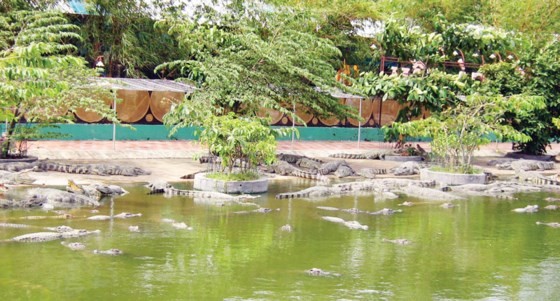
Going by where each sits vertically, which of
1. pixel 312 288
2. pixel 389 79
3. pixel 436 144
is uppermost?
pixel 389 79

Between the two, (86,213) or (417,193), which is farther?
(417,193)

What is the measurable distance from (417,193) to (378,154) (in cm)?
678

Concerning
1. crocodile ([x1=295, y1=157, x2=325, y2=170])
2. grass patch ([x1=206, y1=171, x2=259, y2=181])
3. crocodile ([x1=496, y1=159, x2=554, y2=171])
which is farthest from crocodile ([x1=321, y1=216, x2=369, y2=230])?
crocodile ([x1=496, y1=159, x2=554, y2=171])

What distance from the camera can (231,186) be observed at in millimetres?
16406

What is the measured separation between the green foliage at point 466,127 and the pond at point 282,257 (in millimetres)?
4228

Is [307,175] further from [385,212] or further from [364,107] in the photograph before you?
[364,107]

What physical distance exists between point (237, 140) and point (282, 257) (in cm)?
544

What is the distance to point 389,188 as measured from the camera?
1786 centimetres

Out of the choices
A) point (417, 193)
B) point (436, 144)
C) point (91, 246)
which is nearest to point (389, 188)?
point (417, 193)

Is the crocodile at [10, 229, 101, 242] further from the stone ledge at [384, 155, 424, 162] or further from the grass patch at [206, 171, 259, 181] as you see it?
the stone ledge at [384, 155, 424, 162]

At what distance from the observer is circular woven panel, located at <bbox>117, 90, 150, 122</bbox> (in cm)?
2638

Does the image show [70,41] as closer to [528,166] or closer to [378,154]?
[378,154]

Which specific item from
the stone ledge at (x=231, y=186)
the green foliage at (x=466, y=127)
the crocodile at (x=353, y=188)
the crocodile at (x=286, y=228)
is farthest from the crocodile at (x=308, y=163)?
the crocodile at (x=286, y=228)

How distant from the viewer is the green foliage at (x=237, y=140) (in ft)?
53.2
